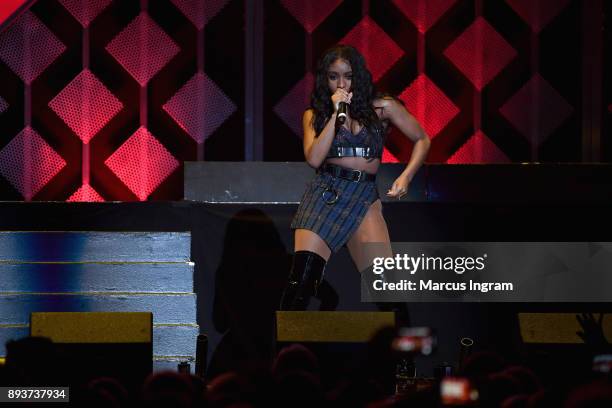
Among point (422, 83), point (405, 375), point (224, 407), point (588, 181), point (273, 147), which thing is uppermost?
point (422, 83)

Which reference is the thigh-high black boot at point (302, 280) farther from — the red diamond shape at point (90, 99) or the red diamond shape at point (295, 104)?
the red diamond shape at point (90, 99)

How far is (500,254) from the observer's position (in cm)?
548

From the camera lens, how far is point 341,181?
4.39 m

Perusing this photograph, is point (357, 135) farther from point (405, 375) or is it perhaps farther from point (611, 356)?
point (611, 356)

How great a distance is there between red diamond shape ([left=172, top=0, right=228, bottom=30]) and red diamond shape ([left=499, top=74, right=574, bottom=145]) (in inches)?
97.9

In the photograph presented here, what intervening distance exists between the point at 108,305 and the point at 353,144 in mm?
2049

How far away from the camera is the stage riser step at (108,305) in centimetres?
545

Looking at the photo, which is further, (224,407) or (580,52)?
(580,52)

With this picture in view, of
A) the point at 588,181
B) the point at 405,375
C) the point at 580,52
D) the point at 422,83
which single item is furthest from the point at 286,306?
the point at 580,52

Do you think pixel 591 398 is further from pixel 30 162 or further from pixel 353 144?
pixel 30 162

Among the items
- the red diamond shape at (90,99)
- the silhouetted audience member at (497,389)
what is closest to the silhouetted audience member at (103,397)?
the silhouetted audience member at (497,389)

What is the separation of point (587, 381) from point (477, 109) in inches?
188

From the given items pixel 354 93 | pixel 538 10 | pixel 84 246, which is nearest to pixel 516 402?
pixel 354 93

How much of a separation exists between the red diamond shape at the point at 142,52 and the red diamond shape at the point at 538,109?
111 inches
